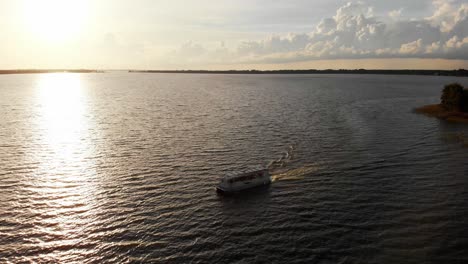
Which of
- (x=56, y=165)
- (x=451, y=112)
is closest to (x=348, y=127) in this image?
(x=451, y=112)

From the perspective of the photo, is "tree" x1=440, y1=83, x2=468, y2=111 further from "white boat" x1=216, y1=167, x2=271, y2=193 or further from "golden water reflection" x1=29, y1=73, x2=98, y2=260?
"golden water reflection" x1=29, y1=73, x2=98, y2=260

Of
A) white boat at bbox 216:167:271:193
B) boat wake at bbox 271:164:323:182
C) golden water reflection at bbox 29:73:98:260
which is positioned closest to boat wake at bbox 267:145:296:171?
boat wake at bbox 271:164:323:182

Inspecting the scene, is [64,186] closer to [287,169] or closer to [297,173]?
[287,169]

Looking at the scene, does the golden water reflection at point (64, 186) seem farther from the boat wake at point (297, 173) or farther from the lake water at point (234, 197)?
the boat wake at point (297, 173)

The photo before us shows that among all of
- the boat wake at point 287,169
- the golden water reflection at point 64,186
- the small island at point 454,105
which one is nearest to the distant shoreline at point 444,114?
the small island at point 454,105

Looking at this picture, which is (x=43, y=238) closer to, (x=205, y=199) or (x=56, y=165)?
(x=205, y=199)

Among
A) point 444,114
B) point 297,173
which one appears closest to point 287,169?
point 297,173
